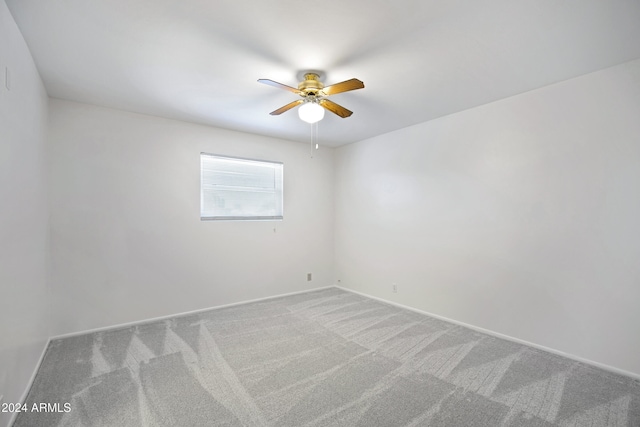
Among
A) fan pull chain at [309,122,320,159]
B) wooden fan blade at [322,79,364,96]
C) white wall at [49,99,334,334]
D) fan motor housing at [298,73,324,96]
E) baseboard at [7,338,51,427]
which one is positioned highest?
fan pull chain at [309,122,320,159]

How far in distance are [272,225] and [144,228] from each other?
1.75 m

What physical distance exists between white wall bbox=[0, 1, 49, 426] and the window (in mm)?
1684

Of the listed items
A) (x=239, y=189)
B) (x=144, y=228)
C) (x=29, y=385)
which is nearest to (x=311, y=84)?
(x=239, y=189)

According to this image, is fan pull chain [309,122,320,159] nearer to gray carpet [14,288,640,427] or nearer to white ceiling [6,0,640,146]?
white ceiling [6,0,640,146]

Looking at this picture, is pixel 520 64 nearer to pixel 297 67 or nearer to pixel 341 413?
pixel 297 67

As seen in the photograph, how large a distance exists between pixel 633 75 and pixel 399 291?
3.21 metres

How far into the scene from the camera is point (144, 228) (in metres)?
3.45

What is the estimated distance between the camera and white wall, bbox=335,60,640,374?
7.68 ft

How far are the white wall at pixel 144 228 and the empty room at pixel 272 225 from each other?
25 mm

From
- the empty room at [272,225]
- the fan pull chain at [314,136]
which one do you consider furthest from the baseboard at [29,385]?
the fan pull chain at [314,136]

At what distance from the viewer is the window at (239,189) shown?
156 inches

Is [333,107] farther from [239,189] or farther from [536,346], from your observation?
[536,346]

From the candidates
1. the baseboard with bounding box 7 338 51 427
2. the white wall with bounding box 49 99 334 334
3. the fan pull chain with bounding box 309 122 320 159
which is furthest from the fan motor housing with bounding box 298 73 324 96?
the baseboard with bounding box 7 338 51 427

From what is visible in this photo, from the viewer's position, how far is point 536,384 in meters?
2.18
